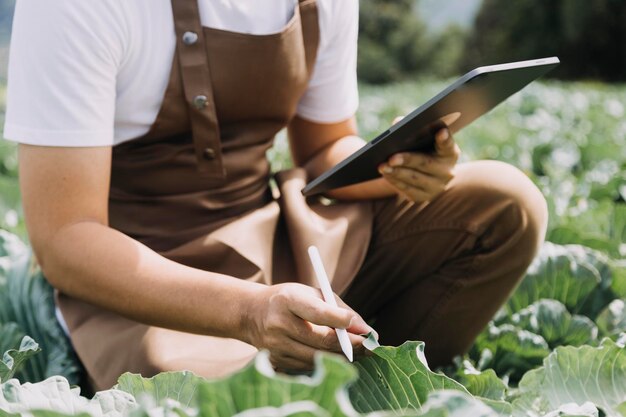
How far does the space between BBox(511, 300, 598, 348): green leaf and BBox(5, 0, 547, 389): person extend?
0.52 feet

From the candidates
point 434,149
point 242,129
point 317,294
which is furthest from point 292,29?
point 317,294

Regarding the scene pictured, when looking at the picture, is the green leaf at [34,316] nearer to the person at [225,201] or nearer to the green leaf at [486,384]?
the person at [225,201]

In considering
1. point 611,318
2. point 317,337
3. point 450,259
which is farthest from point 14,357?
point 611,318

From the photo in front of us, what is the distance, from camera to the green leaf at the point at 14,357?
1300mm

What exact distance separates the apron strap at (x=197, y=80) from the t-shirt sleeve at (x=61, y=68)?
5.0 inches

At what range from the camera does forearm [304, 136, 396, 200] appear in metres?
2.01

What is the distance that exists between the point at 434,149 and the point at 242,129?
Result: 0.41 metres

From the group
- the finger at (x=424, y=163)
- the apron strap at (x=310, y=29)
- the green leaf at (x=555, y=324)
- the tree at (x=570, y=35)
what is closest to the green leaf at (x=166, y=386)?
the finger at (x=424, y=163)

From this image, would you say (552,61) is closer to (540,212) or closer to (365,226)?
(540,212)

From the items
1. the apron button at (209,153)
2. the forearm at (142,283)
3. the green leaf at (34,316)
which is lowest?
the green leaf at (34,316)

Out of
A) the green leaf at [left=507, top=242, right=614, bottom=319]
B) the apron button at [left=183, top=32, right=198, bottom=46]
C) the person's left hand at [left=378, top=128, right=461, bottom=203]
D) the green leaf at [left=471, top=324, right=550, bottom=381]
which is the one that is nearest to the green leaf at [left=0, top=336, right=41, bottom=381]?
the apron button at [left=183, top=32, right=198, bottom=46]

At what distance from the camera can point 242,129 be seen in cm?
182

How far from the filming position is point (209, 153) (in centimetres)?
175

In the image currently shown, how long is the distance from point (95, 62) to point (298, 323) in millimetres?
613
